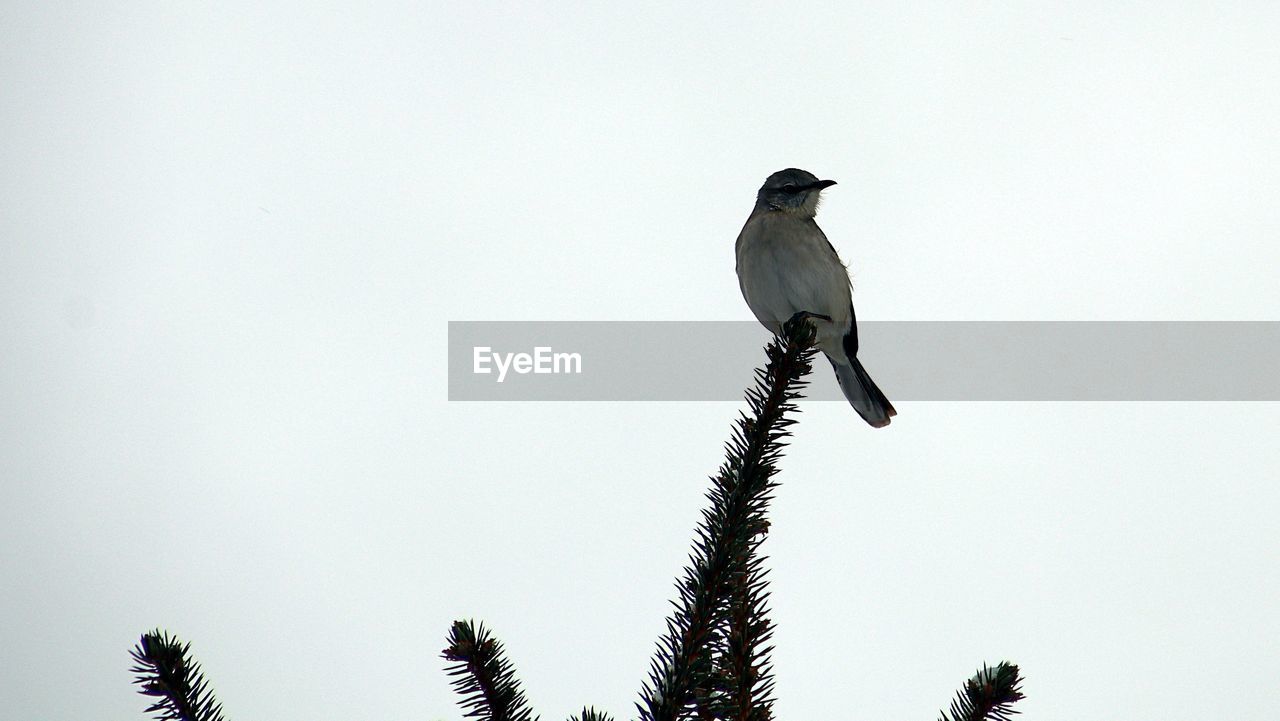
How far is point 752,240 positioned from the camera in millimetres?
6855

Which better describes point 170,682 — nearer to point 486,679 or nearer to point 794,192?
point 486,679

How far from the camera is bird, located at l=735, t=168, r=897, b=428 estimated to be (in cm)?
665

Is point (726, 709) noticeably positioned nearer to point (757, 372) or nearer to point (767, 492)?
point (767, 492)

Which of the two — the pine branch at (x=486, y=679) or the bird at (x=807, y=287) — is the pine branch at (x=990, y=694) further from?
the bird at (x=807, y=287)

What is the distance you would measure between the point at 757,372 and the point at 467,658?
1.49 metres

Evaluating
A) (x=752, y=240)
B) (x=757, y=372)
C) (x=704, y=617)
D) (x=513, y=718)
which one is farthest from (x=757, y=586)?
(x=752, y=240)

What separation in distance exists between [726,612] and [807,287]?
4602mm

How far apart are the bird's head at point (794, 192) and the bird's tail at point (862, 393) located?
4.40ft

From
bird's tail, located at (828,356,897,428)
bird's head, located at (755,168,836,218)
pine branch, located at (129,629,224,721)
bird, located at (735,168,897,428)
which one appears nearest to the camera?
pine branch, located at (129,629,224,721)

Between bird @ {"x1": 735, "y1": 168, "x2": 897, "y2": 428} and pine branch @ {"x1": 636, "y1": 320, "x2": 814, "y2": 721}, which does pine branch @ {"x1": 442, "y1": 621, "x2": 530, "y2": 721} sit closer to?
pine branch @ {"x1": 636, "y1": 320, "x2": 814, "y2": 721}

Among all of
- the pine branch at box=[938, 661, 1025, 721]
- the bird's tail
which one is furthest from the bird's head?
the pine branch at box=[938, 661, 1025, 721]

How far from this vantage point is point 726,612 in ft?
7.55

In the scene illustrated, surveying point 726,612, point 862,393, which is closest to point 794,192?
point 862,393

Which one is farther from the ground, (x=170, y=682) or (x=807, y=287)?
(x=807, y=287)
